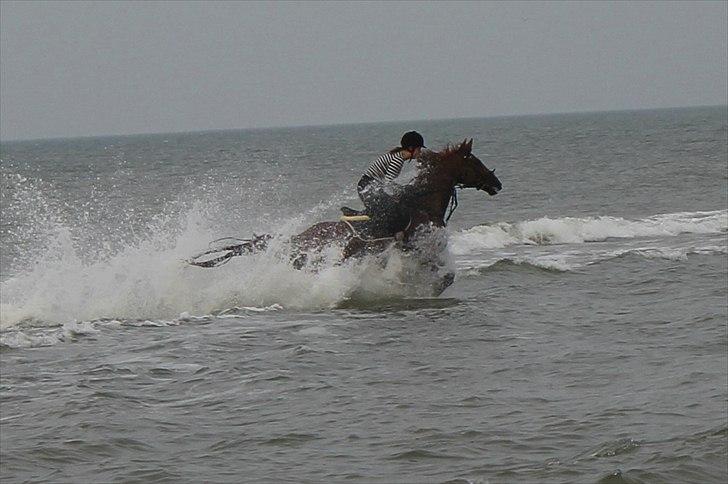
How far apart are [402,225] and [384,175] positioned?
63cm

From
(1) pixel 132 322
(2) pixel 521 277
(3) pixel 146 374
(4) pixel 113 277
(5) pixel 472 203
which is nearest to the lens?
(3) pixel 146 374

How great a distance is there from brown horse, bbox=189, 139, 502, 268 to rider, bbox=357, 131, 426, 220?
148 mm

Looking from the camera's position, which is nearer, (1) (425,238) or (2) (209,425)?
(2) (209,425)

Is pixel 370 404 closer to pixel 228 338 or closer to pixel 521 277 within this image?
pixel 228 338

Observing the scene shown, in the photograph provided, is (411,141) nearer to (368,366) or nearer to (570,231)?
(368,366)

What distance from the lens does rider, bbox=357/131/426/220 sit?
13547 mm

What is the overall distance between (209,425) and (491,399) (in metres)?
2.04

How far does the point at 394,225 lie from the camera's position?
1362cm

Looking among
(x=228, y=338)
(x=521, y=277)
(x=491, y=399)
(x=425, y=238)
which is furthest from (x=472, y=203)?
(x=491, y=399)

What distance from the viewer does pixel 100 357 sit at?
34.5 ft

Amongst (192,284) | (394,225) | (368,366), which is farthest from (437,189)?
(368,366)

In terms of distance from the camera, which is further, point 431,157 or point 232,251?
point 431,157

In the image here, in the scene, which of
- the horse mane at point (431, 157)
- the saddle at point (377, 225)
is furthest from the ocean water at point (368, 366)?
the horse mane at point (431, 157)

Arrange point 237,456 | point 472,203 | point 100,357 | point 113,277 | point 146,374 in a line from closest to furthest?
point 237,456 → point 146,374 → point 100,357 → point 113,277 → point 472,203
